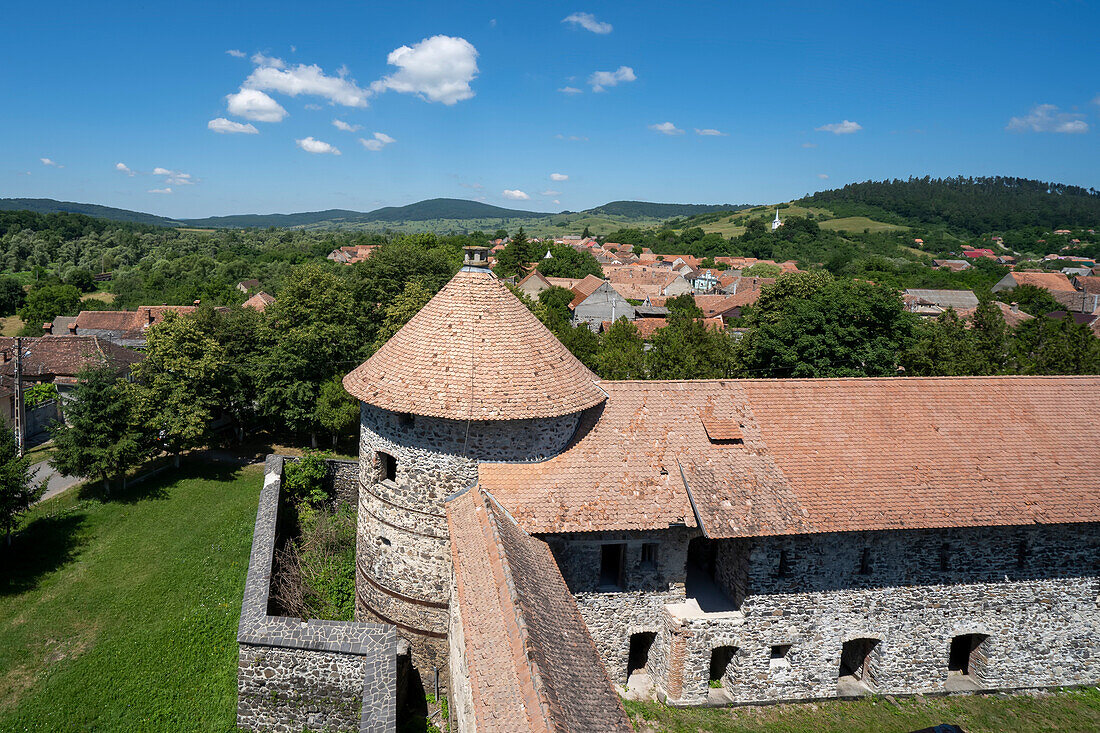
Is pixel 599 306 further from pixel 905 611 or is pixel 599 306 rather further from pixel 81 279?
pixel 81 279

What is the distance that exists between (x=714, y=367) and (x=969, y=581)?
15.8 m

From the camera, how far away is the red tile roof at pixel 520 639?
7934 millimetres

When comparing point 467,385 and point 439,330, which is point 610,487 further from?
point 439,330

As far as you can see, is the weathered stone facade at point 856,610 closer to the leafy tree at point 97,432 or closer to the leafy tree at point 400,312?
the leafy tree at point 400,312

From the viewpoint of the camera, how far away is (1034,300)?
77188 mm

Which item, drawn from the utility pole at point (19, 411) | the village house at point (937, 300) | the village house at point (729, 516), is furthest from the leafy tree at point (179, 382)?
the village house at point (937, 300)

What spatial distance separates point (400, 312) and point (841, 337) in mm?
24415

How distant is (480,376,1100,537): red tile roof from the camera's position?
13461mm

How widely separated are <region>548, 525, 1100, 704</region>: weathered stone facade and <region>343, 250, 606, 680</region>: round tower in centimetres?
279

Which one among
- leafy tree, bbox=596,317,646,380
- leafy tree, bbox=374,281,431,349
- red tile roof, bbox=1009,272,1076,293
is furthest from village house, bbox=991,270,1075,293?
leafy tree, bbox=374,281,431,349

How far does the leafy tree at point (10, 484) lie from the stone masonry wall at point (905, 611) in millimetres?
22817

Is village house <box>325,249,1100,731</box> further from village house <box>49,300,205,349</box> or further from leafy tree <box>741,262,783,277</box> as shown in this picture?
leafy tree <box>741,262,783,277</box>

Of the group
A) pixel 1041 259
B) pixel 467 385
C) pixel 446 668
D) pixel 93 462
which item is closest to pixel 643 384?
pixel 467 385

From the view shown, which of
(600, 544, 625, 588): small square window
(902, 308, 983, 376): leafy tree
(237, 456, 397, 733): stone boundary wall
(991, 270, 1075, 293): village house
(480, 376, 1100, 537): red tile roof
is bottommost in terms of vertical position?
(237, 456, 397, 733): stone boundary wall
